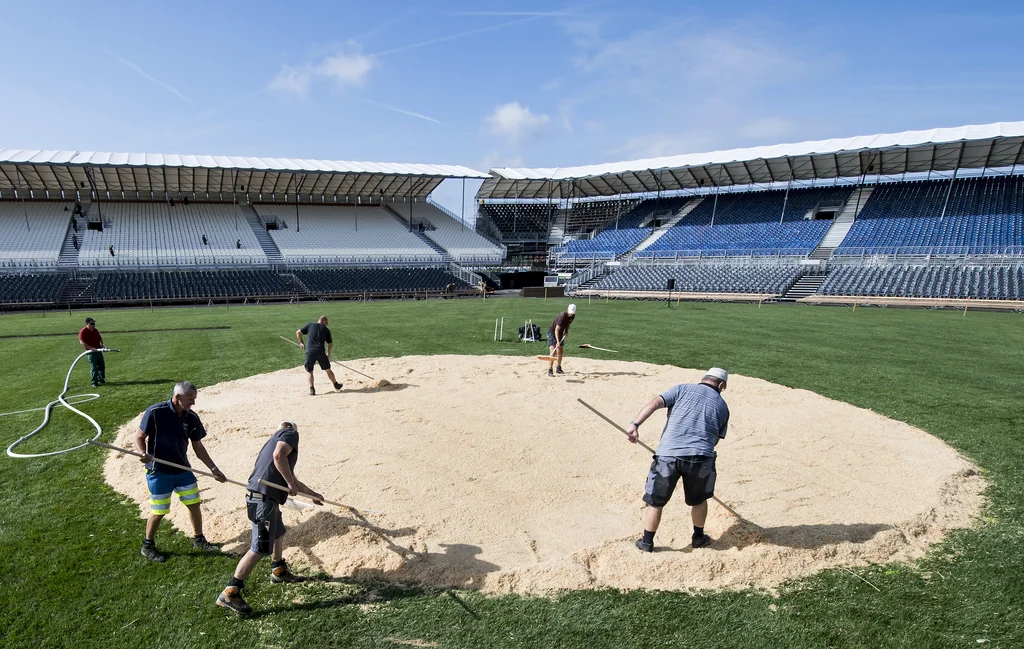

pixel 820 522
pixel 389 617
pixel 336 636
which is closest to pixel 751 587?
pixel 820 522

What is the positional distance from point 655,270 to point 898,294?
762 inches

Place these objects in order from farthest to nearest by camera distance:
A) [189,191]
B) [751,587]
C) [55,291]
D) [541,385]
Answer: [189,191] < [55,291] < [541,385] < [751,587]

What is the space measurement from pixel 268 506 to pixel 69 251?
5640cm

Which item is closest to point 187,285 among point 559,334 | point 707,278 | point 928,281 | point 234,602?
point 559,334

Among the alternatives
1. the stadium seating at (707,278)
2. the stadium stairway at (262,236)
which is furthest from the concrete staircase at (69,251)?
the stadium seating at (707,278)

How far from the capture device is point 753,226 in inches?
2094

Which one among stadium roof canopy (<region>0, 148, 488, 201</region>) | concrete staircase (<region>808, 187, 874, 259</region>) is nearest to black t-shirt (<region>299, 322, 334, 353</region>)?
stadium roof canopy (<region>0, 148, 488, 201</region>)

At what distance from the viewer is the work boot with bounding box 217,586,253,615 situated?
4.97 m

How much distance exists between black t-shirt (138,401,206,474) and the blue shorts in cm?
7

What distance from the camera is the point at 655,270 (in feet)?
167

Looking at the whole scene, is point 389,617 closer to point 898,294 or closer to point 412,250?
point 898,294

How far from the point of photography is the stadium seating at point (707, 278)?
42969 millimetres

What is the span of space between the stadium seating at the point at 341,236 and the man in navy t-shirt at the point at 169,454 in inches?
1994

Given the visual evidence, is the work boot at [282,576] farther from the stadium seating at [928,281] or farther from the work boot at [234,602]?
the stadium seating at [928,281]
